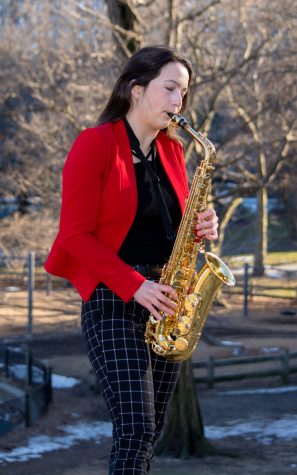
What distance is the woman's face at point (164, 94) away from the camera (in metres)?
3.30

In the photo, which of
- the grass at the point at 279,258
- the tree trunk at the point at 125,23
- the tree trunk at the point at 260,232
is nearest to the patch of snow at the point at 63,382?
the tree trunk at the point at 125,23

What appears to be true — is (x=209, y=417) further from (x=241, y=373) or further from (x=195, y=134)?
(x=195, y=134)

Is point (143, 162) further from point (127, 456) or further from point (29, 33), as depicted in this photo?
point (29, 33)

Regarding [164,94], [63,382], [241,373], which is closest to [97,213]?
[164,94]

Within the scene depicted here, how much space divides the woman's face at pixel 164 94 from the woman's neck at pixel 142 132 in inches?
2.0

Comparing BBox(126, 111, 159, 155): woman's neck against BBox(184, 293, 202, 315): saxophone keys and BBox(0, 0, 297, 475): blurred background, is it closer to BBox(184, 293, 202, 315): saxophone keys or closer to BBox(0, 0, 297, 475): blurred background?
BBox(184, 293, 202, 315): saxophone keys

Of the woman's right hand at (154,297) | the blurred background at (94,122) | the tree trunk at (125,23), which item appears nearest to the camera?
the woman's right hand at (154,297)

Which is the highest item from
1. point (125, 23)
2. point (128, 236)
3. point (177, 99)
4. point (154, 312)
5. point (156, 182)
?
point (125, 23)

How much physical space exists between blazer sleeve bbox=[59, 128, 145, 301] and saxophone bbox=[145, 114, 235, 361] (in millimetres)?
200

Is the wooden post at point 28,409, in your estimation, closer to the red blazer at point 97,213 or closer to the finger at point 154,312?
the red blazer at point 97,213

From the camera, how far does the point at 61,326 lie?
63.3ft

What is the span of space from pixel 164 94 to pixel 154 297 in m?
0.77

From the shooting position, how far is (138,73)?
3.34m

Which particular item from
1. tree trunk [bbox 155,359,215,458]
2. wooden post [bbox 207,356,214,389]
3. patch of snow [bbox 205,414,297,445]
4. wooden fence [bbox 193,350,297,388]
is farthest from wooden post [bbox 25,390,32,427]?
wooden post [bbox 207,356,214,389]
